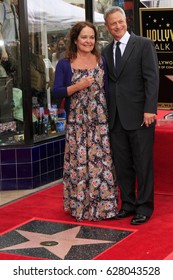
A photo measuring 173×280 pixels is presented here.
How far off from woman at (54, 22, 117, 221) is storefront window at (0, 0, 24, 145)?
1263 millimetres

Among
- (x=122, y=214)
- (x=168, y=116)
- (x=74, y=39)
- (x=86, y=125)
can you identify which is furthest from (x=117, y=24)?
(x=122, y=214)

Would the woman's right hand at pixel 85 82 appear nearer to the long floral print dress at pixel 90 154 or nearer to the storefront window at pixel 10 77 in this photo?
the long floral print dress at pixel 90 154

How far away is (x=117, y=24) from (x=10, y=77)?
5.48 feet

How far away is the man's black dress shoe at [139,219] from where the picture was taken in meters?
4.68

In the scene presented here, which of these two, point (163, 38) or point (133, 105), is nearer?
point (133, 105)

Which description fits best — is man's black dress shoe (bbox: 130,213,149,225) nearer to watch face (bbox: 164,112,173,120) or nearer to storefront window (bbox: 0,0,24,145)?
watch face (bbox: 164,112,173,120)

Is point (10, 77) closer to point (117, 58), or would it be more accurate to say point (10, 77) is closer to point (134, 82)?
point (117, 58)

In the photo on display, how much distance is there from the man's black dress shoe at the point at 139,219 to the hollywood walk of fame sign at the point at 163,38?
133 cm

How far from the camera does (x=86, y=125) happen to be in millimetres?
4734

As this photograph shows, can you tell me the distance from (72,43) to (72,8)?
2.06 meters

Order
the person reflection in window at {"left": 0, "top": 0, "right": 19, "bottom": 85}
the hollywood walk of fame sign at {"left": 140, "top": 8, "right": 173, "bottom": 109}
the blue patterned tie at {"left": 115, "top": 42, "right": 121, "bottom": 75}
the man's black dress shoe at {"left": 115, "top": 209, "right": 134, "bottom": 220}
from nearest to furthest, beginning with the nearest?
the blue patterned tie at {"left": 115, "top": 42, "right": 121, "bottom": 75}, the man's black dress shoe at {"left": 115, "top": 209, "right": 134, "bottom": 220}, the hollywood walk of fame sign at {"left": 140, "top": 8, "right": 173, "bottom": 109}, the person reflection in window at {"left": 0, "top": 0, "right": 19, "bottom": 85}

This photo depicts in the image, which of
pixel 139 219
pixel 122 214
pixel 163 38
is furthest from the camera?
pixel 163 38

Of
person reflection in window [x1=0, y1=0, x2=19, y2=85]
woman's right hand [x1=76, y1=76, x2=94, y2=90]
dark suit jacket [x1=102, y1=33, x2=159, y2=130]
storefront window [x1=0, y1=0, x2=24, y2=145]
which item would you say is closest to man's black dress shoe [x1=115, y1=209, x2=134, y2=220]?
dark suit jacket [x1=102, y1=33, x2=159, y2=130]

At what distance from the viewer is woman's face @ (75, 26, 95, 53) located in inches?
183
